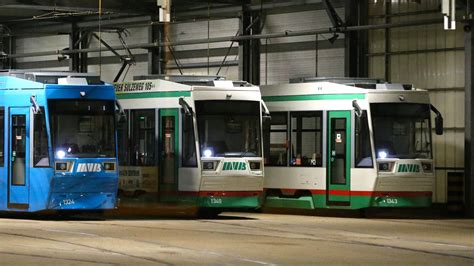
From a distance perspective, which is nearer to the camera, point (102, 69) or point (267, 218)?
point (267, 218)

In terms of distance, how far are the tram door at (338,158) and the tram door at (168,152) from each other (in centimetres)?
389

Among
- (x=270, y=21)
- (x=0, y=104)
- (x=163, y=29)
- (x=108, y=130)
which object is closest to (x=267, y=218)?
(x=108, y=130)

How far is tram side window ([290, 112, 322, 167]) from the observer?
31.8m

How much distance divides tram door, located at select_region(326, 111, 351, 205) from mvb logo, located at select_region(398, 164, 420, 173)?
1.29m

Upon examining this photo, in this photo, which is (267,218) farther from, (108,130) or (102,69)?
(102,69)

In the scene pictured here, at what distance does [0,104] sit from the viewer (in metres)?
29.3

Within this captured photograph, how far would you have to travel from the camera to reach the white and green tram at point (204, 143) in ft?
96.7

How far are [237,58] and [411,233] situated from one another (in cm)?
1625

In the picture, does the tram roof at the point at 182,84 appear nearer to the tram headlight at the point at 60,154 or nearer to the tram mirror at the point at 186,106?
the tram mirror at the point at 186,106

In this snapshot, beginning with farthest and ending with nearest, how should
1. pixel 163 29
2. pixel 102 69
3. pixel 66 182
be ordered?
pixel 102 69 → pixel 163 29 → pixel 66 182

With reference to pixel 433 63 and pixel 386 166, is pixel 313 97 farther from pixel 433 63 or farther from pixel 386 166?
pixel 433 63

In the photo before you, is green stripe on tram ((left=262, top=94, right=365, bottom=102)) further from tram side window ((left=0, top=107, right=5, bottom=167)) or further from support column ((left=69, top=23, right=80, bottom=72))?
support column ((left=69, top=23, right=80, bottom=72))

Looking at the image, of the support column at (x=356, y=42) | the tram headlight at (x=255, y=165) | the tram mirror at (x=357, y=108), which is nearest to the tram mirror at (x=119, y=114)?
the tram headlight at (x=255, y=165)

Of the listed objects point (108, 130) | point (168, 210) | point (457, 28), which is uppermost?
point (457, 28)
